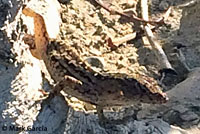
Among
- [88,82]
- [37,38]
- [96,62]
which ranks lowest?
[96,62]

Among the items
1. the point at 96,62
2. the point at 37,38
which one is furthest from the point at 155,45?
the point at 37,38

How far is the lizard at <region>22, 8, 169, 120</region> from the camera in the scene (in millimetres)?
2912

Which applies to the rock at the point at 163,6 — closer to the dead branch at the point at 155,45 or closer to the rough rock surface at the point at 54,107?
the dead branch at the point at 155,45

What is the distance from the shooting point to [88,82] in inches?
117

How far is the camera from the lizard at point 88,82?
2.91m

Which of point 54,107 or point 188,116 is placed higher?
point 54,107

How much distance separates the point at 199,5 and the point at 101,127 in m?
2.08

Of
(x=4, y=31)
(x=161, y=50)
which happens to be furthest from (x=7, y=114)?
(x=161, y=50)

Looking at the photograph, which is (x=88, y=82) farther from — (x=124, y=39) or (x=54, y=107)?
(x=124, y=39)

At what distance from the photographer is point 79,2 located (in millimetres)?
4723

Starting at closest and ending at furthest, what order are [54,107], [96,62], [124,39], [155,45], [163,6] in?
[54,107], [96,62], [155,45], [124,39], [163,6]

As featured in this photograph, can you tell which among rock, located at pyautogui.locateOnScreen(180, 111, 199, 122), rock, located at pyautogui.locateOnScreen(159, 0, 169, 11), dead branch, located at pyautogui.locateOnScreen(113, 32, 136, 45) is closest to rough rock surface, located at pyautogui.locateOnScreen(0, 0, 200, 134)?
rock, located at pyautogui.locateOnScreen(180, 111, 199, 122)

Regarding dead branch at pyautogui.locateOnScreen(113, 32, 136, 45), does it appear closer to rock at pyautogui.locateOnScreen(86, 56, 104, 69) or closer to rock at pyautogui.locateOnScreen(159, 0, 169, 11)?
rock at pyautogui.locateOnScreen(86, 56, 104, 69)

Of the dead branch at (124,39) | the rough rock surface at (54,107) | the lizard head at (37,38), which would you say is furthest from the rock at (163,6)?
the lizard head at (37,38)
